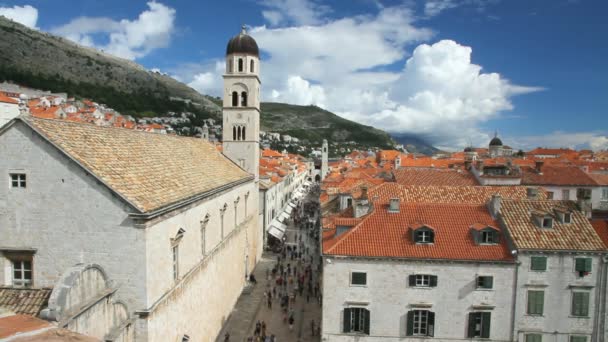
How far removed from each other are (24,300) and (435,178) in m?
36.3

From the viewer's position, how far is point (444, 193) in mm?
29578

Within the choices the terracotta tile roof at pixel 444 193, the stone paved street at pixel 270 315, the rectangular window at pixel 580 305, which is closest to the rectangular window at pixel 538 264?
the rectangular window at pixel 580 305

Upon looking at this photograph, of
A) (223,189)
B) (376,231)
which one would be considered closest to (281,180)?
(223,189)

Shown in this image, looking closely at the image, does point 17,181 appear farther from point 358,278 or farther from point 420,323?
point 420,323

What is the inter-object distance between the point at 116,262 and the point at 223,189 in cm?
1181

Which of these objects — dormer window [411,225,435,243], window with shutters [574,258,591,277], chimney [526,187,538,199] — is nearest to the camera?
window with shutters [574,258,591,277]

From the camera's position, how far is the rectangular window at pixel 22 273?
14.7 meters

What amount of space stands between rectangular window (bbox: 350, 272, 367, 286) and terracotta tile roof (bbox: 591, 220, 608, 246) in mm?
13437

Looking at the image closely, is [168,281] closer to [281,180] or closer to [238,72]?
[238,72]

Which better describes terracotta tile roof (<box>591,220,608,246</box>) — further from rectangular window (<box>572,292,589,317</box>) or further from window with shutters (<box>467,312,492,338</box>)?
window with shutters (<box>467,312,492,338</box>)

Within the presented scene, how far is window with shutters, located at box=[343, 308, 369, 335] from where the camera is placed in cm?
2128

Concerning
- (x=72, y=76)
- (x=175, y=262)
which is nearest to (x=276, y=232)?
(x=175, y=262)

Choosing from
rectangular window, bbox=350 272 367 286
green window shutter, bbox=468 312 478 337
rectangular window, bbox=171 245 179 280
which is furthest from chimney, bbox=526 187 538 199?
rectangular window, bbox=171 245 179 280

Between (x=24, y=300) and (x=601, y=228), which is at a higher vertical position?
(x=601, y=228)
